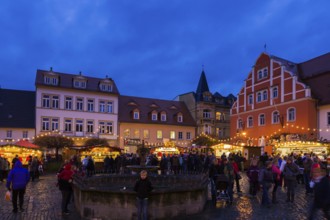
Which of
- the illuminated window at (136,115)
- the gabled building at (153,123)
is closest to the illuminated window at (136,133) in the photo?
the gabled building at (153,123)

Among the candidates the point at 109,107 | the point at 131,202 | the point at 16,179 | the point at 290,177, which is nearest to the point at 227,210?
the point at 290,177

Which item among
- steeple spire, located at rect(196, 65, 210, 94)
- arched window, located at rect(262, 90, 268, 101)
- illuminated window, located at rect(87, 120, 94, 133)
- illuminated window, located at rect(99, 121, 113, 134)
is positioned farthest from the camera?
steeple spire, located at rect(196, 65, 210, 94)

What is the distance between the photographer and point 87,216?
10.5 meters

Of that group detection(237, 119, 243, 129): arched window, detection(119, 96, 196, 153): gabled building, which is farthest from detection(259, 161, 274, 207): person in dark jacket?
detection(119, 96, 196, 153): gabled building

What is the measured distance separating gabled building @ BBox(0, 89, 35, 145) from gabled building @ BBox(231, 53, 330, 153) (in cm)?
2485

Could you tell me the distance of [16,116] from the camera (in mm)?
45062

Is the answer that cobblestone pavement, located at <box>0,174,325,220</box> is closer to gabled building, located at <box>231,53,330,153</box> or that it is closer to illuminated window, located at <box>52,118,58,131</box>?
gabled building, located at <box>231,53,330,153</box>

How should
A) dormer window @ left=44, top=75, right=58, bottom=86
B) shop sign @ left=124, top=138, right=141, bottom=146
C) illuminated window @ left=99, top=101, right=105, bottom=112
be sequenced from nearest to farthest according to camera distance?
dormer window @ left=44, top=75, right=58, bottom=86 → shop sign @ left=124, top=138, right=141, bottom=146 → illuminated window @ left=99, top=101, right=105, bottom=112

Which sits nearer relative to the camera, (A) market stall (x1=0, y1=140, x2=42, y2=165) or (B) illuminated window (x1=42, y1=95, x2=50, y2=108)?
(A) market stall (x1=0, y1=140, x2=42, y2=165)

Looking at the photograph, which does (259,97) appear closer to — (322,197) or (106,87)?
(106,87)

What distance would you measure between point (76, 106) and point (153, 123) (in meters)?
11.1

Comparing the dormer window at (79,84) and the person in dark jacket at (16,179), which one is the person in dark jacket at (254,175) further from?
the dormer window at (79,84)

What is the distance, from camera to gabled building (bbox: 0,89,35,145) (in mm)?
43906

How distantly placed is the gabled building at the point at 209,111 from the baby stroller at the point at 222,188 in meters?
41.4
